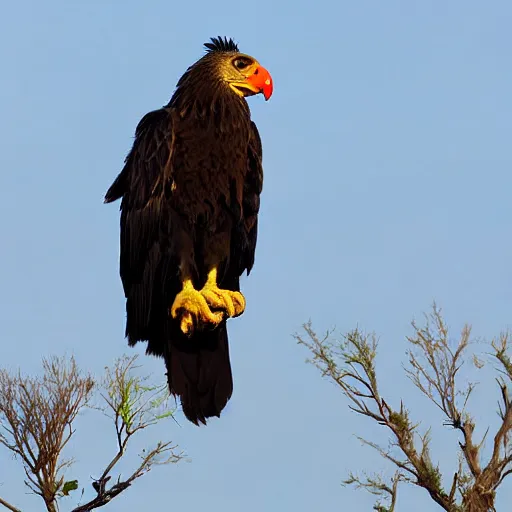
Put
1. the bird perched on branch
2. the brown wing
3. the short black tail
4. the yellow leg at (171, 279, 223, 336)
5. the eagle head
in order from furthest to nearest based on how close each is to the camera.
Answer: the eagle head, the brown wing, the bird perched on branch, the yellow leg at (171, 279, 223, 336), the short black tail

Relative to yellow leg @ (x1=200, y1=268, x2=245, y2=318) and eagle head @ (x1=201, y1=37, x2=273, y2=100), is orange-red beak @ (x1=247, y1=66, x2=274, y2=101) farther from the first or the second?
yellow leg @ (x1=200, y1=268, x2=245, y2=318)

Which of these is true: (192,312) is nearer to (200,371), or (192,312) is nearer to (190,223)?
(200,371)

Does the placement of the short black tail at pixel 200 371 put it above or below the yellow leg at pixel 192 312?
below

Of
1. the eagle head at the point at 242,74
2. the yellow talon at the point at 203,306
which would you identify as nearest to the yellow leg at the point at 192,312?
the yellow talon at the point at 203,306

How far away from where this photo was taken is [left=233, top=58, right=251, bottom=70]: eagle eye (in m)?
8.06

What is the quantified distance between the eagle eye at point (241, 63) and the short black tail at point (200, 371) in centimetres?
203

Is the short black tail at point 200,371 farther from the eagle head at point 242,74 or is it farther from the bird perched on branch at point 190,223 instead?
the eagle head at point 242,74

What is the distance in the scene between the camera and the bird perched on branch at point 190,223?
7.19 meters

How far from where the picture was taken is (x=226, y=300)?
23.7 feet

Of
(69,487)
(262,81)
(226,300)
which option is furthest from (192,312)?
(69,487)

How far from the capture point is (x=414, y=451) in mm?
23000

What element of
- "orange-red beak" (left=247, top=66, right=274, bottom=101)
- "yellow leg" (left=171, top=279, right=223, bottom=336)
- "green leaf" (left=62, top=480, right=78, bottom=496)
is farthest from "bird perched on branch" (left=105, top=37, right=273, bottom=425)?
"green leaf" (left=62, top=480, right=78, bottom=496)

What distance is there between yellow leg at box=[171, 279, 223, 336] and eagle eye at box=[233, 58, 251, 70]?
1847 millimetres

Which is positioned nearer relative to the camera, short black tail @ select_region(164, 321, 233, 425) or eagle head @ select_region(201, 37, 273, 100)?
short black tail @ select_region(164, 321, 233, 425)
